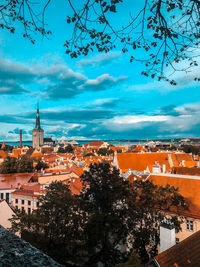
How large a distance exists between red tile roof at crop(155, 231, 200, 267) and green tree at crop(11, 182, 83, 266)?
255 inches

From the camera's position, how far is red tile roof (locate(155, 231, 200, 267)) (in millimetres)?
7903

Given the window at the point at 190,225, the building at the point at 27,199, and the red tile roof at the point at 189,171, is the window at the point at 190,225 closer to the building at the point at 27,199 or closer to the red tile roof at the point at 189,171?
the red tile roof at the point at 189,171

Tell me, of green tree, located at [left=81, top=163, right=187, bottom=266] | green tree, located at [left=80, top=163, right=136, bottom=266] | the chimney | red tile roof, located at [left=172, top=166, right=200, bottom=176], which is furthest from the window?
red tile roof, located at [left=172, top=166, right=200, bottom=176]

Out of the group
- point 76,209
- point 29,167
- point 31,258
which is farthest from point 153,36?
point 29,167

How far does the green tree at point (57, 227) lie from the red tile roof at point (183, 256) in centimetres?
647

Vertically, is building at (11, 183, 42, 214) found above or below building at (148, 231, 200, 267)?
below

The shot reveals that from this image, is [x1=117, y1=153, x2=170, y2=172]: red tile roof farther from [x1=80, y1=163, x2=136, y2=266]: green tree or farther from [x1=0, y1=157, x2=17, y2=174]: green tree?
[x1=80, y1=163, x2=136, y2=266]: green tree

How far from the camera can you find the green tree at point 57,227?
1289cm

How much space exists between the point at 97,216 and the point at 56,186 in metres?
4.54

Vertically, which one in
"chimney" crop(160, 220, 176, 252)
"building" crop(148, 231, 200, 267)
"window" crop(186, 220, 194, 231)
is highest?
"building" crop(148, 231, 200, 267)

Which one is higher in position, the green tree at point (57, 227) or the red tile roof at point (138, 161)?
the red tile roof at point (138, 161)

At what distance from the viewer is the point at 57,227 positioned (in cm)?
1366

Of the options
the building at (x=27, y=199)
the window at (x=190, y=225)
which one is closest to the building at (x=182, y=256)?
the window at (x=190, y=225)

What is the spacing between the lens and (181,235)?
52.7 feet
